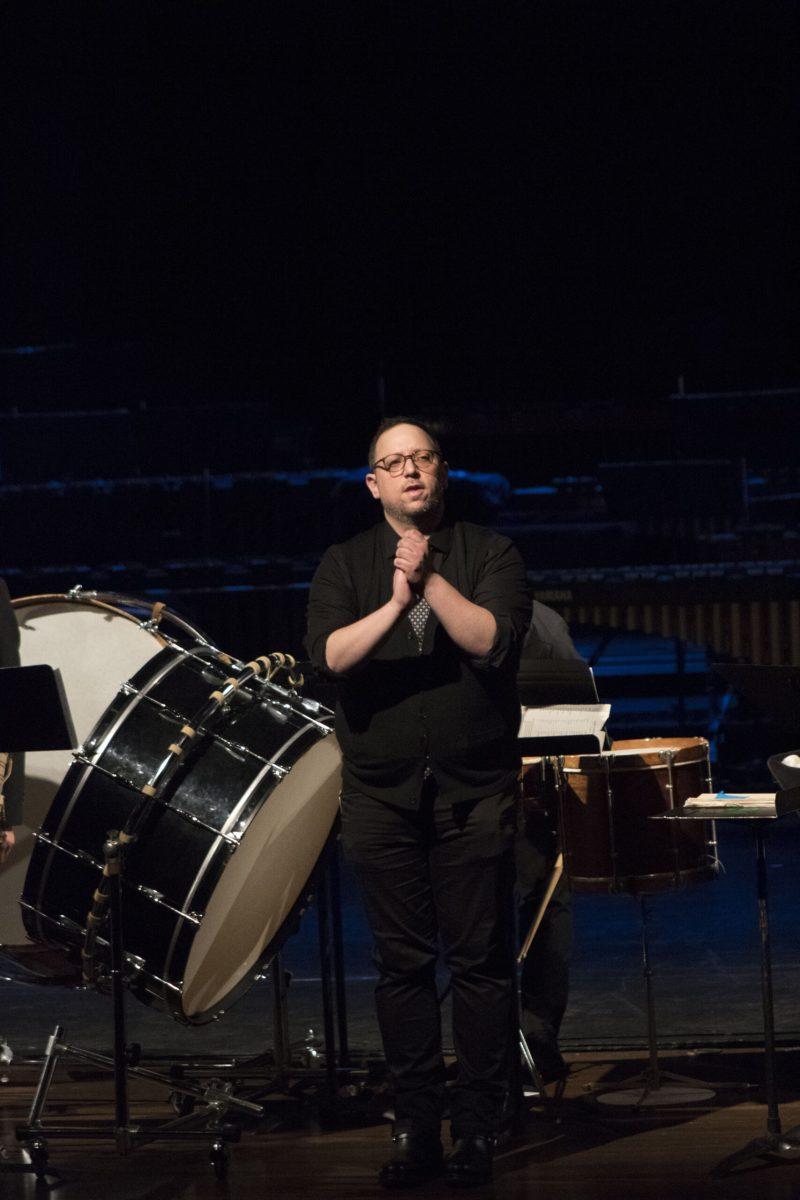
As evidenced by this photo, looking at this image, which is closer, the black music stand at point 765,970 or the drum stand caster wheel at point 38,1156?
the black music stand at point 765,970

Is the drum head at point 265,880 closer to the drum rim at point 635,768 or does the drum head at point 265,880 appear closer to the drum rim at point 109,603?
the drum rim at point 109,603

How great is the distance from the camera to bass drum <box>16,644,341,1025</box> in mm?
3836

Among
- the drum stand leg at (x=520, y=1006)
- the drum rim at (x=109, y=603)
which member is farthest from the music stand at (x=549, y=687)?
the drum rim at (x=109, y=603)

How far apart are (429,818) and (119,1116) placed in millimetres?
1035

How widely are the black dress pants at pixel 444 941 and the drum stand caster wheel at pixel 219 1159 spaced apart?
1.34 feet

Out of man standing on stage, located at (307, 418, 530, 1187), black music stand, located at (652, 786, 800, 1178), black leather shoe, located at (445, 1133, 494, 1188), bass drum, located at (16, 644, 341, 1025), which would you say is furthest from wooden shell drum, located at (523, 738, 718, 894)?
black leather shoe, located at (445, 1133, 494, 1188)

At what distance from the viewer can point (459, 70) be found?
12070 mm

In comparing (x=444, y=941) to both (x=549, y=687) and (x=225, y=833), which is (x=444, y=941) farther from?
(x=549, y=687)

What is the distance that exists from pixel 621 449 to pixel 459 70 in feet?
9.83

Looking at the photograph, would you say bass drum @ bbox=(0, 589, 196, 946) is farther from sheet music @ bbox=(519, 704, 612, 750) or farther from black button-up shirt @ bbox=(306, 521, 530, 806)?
sheet music @ bbox=(519, 704, 612, 750)

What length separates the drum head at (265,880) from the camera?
396 centimetres

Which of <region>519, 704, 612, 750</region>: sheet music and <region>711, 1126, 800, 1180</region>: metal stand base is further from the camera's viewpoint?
<region>519, 704, 612, 750</region>: sheet music

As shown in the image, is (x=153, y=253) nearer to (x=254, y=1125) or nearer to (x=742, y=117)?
(x=742, y=117)

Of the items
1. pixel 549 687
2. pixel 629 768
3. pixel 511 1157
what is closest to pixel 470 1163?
pixel 511 1157
